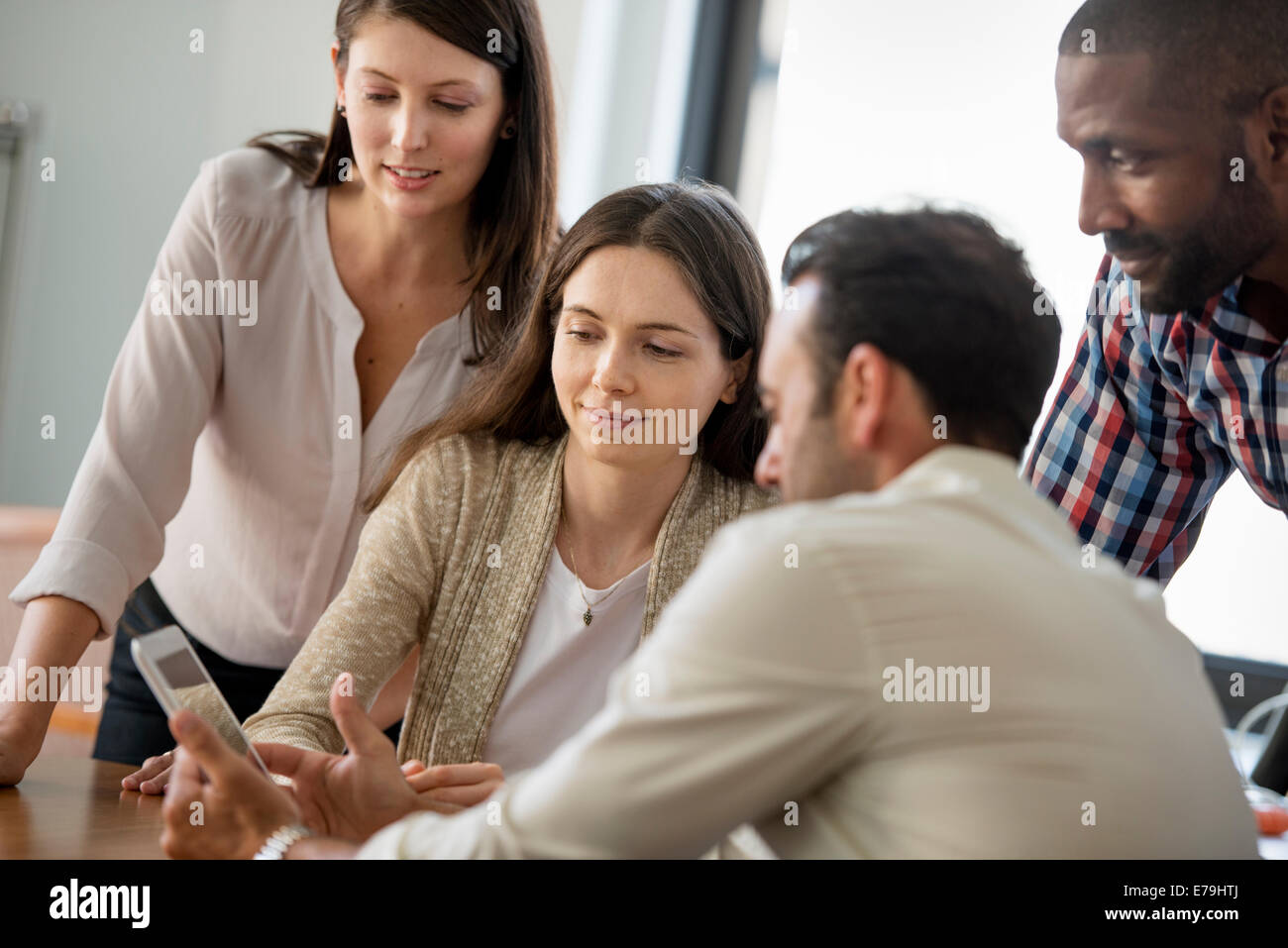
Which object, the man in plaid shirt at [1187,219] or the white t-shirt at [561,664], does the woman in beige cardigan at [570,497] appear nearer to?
the white t-shirt at [561,664]

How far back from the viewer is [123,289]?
2.98 m

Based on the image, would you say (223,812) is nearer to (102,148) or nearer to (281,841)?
(281,841)

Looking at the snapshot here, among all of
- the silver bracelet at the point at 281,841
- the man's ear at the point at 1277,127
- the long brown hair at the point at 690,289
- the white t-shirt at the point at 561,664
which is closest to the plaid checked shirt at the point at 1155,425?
the man's ear at the point at 1277,127

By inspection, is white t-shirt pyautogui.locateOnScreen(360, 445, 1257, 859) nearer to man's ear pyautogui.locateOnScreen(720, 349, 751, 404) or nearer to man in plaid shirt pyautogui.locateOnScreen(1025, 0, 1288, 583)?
man in plaid shirt pyautogui.locateOnScreen(1025, 0, 1288, 583)

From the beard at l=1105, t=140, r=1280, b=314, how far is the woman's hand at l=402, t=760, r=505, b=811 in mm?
792

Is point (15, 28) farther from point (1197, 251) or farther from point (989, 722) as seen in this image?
point (989, 722)

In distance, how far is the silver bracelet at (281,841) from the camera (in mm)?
885

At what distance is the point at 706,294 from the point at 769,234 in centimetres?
175

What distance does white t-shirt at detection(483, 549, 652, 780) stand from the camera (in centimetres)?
147

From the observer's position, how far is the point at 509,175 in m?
1.67

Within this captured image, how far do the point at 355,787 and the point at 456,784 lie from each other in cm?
14

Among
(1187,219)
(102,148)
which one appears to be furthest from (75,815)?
(102,148)

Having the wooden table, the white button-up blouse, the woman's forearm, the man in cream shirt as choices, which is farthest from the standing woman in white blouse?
the man in cream shirt
